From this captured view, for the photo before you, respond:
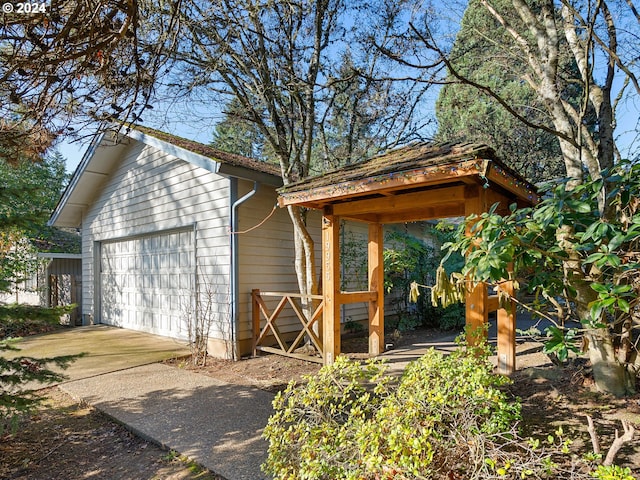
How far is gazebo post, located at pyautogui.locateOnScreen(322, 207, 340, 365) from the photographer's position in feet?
17.5

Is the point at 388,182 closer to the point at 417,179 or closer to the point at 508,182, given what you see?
the point at 417,179

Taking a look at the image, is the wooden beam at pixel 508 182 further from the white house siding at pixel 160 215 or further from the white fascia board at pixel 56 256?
the white fascia board at pixel 56 256

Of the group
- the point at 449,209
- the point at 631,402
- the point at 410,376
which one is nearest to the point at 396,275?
the point at 449,209

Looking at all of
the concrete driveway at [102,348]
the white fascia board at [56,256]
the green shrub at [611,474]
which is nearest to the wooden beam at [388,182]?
the green shrub at [611,474]

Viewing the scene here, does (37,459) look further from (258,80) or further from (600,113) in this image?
(600,113)

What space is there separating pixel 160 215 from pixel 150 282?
61.9 inches

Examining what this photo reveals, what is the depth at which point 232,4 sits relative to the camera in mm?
6227

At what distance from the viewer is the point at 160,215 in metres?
8.16

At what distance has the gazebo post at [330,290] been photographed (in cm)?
533

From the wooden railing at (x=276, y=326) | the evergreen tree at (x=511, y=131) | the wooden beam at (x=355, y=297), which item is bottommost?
the wooden railing at (x=276, y=326)

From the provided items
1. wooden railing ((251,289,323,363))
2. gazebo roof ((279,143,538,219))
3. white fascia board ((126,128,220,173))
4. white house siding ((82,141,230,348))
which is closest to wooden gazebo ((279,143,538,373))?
gazebo roof ((279,143,538,219))

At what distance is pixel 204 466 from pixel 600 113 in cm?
497

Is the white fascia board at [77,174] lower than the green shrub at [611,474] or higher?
higher

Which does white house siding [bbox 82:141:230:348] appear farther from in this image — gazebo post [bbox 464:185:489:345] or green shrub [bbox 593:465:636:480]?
green shrub [bbox 593:465:636:480]
